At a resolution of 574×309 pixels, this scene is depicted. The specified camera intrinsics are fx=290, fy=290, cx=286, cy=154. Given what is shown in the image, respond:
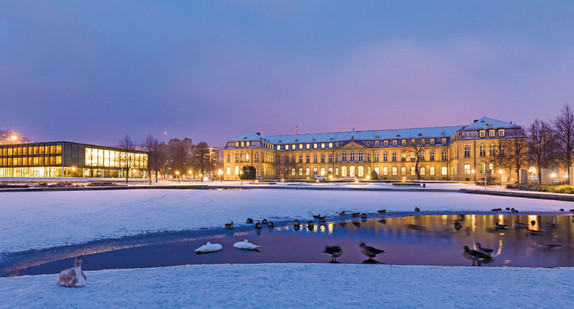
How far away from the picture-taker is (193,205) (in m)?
20.6

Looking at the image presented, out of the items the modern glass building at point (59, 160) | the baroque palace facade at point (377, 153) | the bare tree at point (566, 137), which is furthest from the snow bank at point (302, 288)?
the modern glass building at point (59, 160)

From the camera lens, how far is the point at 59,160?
88.2 metres

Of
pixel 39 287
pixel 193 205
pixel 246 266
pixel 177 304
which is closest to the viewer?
pixel 177 304

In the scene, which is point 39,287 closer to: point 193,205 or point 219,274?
point 219,274

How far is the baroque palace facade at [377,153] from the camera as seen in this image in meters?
70.9

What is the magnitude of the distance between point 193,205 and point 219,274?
47.5ft

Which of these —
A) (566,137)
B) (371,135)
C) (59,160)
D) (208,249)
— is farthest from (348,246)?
(59,160)

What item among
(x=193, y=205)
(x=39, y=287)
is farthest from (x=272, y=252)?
(x=193, y=205)

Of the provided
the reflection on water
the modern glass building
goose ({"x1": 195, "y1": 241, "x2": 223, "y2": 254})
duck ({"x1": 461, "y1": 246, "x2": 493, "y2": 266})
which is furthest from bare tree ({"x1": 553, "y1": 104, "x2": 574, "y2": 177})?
the modern glass building

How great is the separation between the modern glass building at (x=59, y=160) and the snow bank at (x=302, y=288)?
87103mm

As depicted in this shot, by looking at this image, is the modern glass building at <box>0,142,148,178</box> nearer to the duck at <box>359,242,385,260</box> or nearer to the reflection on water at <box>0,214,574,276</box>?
the reflection on water at <box>0,214,574,276</box>

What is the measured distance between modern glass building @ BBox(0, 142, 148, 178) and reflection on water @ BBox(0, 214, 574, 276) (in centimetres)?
8250

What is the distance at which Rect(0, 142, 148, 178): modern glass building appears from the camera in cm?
8844

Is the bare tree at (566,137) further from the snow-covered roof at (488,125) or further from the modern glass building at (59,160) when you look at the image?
the modern glass building at (59,160)
